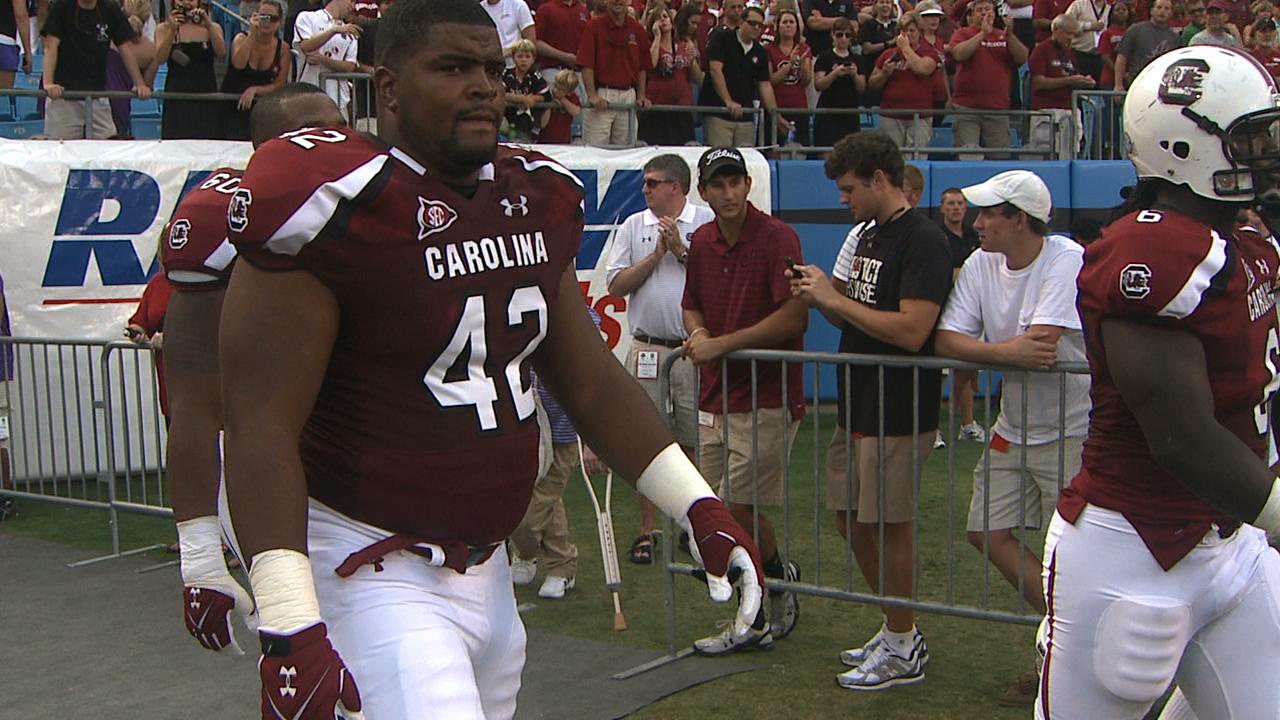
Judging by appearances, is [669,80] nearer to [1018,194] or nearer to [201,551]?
[1018,194]

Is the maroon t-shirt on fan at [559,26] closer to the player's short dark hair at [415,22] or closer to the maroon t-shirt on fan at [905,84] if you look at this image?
the maroon t-shirt on fan at [905,84]

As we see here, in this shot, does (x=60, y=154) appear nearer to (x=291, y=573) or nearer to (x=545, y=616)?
(x=545, y=616)

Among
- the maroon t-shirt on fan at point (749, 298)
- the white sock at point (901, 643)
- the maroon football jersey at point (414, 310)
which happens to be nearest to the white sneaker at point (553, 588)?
the maroon t-shirt on fan at point (749, 298)

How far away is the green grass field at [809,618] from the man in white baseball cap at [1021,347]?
6.9 inches

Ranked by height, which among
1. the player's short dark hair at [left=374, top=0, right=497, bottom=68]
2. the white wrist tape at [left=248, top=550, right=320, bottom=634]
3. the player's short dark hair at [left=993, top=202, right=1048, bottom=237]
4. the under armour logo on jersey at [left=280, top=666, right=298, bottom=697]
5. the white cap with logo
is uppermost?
the player's short dark hair at [left=374, top=0, right=497, bottom=68]

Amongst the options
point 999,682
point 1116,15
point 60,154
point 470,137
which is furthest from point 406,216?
point 1116,15

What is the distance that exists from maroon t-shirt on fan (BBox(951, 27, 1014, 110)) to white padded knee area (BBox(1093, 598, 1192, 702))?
36.7 ft

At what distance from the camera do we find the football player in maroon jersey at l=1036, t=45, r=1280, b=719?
10.8ft

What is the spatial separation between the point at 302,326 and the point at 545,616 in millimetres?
4342

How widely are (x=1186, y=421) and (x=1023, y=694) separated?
2624 mm

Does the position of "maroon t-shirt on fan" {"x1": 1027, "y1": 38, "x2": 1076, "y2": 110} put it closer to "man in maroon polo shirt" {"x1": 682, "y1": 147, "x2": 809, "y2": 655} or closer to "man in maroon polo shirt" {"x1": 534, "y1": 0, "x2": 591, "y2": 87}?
"man in maroon polo shirt" {"x1": 534, "y1": 0, "x2": 591, "y2": 87}

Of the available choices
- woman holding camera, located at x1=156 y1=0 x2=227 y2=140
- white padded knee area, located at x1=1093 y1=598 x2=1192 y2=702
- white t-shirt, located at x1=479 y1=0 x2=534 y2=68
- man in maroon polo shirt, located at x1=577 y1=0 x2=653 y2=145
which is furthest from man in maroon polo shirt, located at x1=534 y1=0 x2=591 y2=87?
white padded knee area, located at x1=1093 y1=598 x2=1192 y2=702

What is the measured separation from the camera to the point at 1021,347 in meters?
5.35

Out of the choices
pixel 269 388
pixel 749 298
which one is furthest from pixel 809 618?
pixel 269 388
